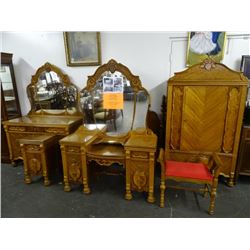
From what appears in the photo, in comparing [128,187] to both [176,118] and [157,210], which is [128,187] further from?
[176,118]

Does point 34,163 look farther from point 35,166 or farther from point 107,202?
point 107,202

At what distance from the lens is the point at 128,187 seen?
205 cm

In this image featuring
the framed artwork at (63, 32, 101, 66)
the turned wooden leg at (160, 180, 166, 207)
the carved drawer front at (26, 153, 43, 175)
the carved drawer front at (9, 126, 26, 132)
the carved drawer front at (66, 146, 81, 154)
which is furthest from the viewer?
the carved drawer front at (9, 126, 26, 132)

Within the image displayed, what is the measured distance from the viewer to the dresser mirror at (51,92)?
109 inches

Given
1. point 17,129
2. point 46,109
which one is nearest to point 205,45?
point 46,109

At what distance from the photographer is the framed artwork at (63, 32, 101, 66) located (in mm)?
2553

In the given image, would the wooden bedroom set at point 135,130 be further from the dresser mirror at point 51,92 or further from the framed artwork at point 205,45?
the framed artwork at point 205,45

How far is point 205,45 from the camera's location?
2.34 m

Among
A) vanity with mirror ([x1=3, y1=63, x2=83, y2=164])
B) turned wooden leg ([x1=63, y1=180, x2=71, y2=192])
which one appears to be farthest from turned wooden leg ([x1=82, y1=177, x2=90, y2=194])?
vanity with mirror ([x1=3, y1=63, x2=83, y2=164])

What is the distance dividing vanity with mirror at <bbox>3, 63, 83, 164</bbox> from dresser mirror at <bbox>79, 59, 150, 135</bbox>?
378mm

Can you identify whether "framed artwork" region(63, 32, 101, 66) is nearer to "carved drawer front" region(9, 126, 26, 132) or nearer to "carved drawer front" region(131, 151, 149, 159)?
"carved drawer front" region(9, 126, 26, 132)

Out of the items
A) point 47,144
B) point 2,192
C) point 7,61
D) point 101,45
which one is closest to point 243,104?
point 101,45

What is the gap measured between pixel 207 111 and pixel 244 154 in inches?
29.3

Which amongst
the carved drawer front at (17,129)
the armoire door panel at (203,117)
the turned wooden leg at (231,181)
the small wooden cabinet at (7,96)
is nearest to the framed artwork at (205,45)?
the armoire door panel at (203,117)
